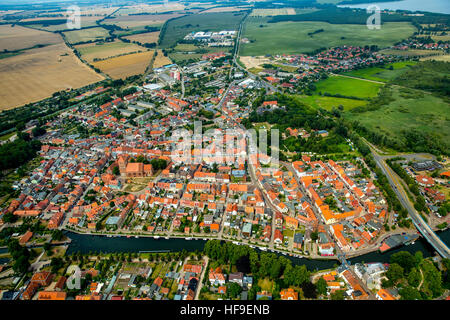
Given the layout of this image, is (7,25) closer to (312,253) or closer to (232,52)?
(232,52)

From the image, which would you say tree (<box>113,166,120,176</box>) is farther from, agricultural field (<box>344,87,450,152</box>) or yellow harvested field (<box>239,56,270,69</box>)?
yellow harvested field (<box>239,56,270,69</box>)

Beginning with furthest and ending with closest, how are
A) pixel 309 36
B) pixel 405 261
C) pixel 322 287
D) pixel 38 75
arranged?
pixel 309 36 → pixel 38 75 → pixel 405 261 → pixel 322 287

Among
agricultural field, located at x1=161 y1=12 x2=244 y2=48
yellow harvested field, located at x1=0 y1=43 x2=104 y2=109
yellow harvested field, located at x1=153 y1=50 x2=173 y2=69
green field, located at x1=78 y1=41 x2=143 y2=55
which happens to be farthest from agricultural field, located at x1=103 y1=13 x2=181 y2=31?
yellow harvested field, located at x1=0 y1=43 x2=104 y2=109

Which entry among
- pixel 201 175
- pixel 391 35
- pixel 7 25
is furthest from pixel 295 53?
pixel 7 25

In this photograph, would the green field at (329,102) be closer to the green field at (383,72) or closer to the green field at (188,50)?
the green field at (383,72)

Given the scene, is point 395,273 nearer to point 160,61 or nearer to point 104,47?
point 160,61

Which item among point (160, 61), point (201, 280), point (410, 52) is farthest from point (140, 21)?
point (201, 280)
